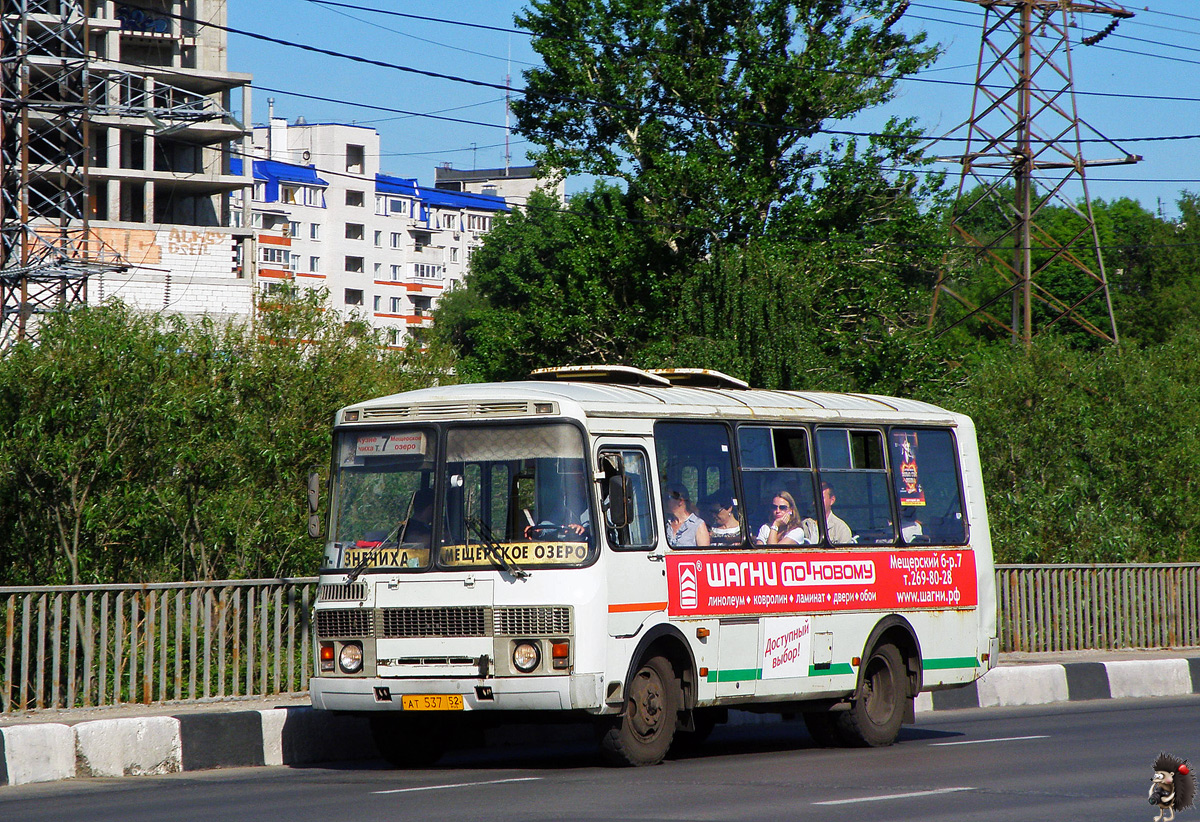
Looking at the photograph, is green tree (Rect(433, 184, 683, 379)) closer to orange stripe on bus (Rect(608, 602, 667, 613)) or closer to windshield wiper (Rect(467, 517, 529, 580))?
orange stripe on bus (Rect(608, 602, 667, 613))

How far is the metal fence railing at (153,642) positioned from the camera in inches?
476

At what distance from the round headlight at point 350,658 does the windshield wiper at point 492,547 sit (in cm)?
120

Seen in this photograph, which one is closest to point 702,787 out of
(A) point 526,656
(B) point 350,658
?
(A) point 526,656

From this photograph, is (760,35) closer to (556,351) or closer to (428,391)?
(556,351)

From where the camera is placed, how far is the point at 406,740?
469 inches

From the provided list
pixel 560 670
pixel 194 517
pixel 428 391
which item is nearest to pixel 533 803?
pixel 560 670

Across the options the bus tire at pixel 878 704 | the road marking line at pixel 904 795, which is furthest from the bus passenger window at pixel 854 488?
the road marking line at pixel 904 795

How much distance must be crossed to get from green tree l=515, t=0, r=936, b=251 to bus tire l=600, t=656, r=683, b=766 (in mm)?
23169

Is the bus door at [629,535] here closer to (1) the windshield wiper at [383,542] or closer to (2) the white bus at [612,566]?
(2) the white bus at [612,566]

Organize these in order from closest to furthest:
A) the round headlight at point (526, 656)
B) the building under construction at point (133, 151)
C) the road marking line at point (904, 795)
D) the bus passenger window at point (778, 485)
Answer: the road marking line at point (904, 795), the round headlight at point (526, 656), the bus passenger window at point (778, 485), the building under construction at point (133, 151)

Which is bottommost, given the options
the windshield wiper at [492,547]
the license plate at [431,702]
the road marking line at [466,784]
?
the road marking line at [466,784]

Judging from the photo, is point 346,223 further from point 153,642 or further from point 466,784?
point 466,784

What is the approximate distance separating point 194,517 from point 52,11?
6656 centimetres

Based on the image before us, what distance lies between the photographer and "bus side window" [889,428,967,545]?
45.8 ft
